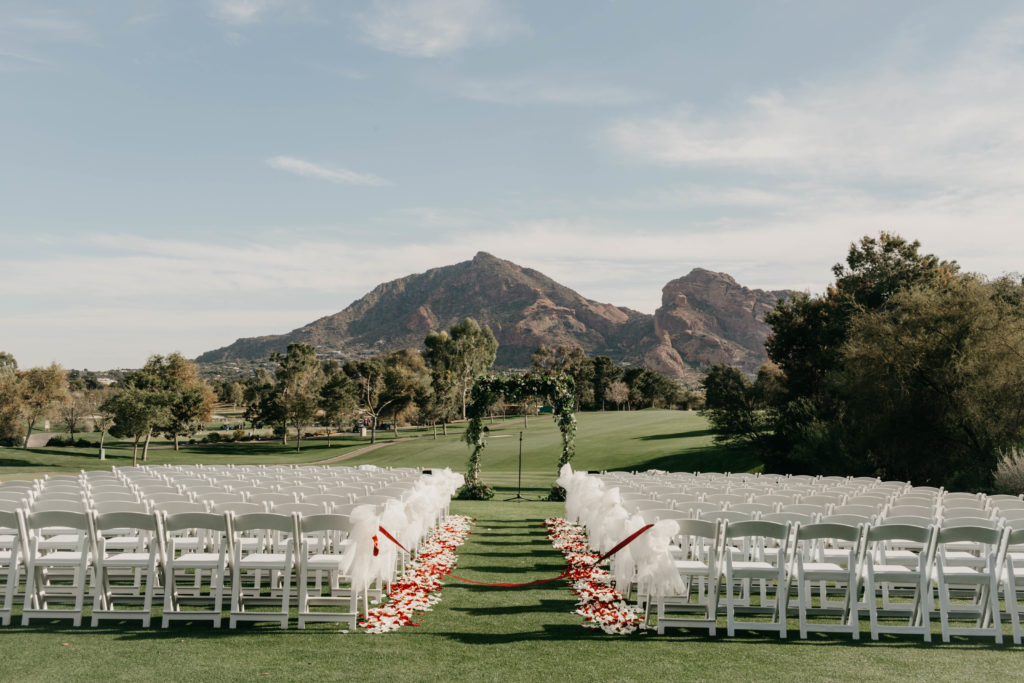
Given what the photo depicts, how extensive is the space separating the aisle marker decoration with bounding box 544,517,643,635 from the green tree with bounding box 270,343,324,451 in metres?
44.7

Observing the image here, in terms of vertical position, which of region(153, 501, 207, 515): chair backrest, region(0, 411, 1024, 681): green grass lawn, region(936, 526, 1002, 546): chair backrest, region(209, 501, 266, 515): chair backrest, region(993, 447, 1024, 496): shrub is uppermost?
region(936, 526, 1002, 546): chair backrest

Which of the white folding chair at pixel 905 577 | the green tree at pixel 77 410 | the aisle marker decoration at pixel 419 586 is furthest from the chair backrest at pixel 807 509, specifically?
the green tree at pixel 77 410

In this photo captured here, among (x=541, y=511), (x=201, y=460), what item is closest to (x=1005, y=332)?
(x=541, y=511)

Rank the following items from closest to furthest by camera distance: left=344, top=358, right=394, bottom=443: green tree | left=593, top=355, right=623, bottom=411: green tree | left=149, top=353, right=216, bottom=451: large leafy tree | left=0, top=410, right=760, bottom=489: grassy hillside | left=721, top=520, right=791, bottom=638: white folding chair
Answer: left=721, top=520, right=791, bottom=638: white folding chair, left=0, top=410, right=760, bottom=489: grassy hillside, left=149, top=353, right=216, bottom=451: large leafy tree, left=344, top=358, right=394, bottom=443: green tree, left=593, top=355, right=623, bottom=411: green tree

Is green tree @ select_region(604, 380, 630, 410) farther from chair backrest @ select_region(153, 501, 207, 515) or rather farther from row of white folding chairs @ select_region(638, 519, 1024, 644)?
chair backrest @ select_region(153, 501, 207, 515)

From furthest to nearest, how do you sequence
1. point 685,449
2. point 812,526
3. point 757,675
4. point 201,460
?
point 201,460 < point 685,449 < point 812,526 < point 757,675

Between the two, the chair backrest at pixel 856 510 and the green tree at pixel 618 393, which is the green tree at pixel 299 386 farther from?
the chair backrest at pixel 856 510

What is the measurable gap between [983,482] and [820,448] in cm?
969

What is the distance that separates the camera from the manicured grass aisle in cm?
527

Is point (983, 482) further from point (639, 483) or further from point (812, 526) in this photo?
point (812, 526)

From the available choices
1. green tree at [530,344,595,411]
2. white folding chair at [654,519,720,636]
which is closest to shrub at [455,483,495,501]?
white folding chair at [654,519,720,636]

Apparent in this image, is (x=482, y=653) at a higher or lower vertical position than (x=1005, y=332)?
lower

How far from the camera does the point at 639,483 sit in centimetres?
1229

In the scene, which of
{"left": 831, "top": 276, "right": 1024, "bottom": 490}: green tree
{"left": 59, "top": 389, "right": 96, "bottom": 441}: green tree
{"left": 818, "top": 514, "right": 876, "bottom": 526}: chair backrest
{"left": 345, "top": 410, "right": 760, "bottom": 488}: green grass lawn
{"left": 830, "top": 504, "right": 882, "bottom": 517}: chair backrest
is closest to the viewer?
{"left": 818, "top": 514, "right": 876, "bottom": 526}: chair backrest
